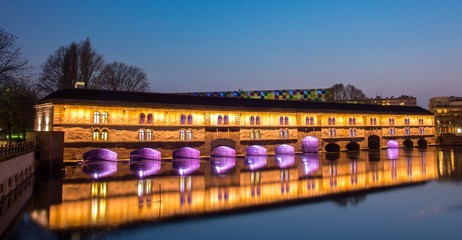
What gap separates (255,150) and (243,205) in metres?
29.4

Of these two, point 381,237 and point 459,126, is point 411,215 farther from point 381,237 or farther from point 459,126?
point 459,126

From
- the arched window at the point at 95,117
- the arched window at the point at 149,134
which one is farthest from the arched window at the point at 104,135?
the arched window at the point at 149,134

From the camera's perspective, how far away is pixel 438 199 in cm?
1892

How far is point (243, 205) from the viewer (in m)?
17.3

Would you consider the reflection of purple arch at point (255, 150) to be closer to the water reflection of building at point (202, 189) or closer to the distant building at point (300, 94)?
the water reflection of building at point (202, 189)

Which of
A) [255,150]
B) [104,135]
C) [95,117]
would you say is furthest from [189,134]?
[255,150]

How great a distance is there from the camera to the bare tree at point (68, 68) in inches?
1717

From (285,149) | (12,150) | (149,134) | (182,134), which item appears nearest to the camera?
(12,150)

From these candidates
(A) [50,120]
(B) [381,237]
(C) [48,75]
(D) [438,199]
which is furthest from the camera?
(C) [48,75]

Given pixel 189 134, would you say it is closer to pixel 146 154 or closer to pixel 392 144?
pixel 146 154

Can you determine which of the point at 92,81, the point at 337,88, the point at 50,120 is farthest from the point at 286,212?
the point at 337,88

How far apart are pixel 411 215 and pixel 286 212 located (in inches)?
203

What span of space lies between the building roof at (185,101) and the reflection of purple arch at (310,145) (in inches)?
158

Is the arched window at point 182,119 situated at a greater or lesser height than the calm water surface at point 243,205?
greater
